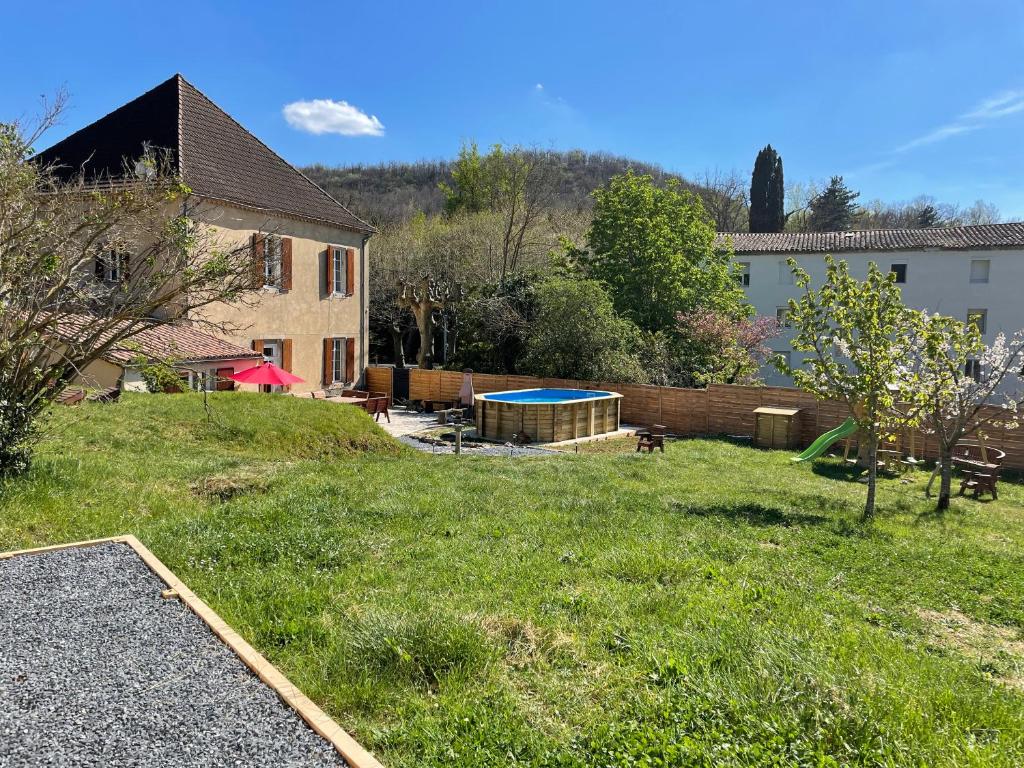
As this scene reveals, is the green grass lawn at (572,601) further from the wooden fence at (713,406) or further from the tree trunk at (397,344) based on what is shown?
the tree trunk at (397,344)

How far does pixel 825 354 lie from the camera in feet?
40.8

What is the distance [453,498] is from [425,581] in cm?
356

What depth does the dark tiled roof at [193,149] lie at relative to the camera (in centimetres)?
2083

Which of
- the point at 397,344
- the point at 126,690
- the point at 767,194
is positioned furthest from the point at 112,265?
the point at 767,194

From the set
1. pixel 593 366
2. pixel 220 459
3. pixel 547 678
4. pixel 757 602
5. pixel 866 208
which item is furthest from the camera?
pixel 866 208

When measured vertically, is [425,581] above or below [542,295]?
below

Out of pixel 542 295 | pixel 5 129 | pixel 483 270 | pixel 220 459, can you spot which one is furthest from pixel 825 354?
pixel 483 270

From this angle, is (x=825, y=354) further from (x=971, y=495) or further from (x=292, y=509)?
(x=292, y=509)

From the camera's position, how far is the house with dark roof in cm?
2097

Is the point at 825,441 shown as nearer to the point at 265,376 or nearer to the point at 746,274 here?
the point at 265,376

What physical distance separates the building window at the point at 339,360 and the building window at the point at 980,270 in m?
31.7

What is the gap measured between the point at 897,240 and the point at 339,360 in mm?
30451

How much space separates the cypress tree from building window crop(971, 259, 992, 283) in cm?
2072

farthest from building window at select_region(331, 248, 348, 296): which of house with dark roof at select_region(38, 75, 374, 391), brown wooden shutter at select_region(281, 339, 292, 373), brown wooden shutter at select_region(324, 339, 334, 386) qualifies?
brown wooden shutter at select_region(281, 339, 292, 373)
